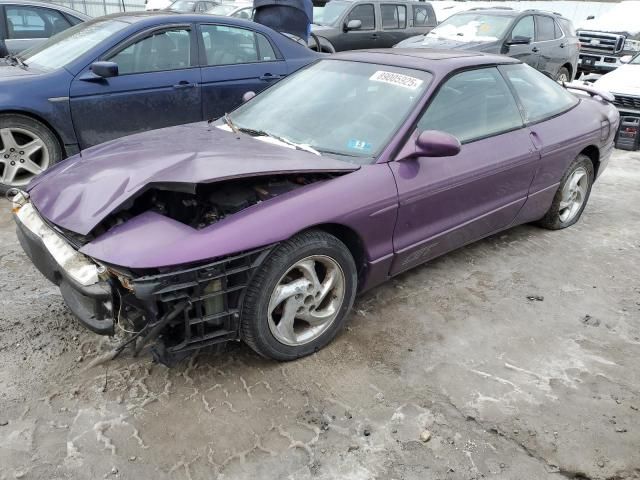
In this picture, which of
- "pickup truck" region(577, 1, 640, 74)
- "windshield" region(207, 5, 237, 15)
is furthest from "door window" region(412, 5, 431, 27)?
"pickup truck" region(577, 1, 640, 74)

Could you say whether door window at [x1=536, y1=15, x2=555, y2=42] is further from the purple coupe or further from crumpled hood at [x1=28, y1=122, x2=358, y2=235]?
crumpled hood at [x1=28, y1=122, x2=358, y2=235]

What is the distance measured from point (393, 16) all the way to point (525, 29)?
3.00 m

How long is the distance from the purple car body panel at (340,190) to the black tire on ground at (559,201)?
0.24 metres

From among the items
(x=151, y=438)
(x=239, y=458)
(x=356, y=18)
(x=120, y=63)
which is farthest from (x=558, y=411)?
(x=356, y=18)

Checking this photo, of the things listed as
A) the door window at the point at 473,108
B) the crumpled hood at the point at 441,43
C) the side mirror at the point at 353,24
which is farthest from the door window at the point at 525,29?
the door window at the point at 473,108

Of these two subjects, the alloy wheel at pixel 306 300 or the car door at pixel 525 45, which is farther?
the car door at pixel 525 45

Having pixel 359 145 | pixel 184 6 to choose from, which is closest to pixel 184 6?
pixel 184 6

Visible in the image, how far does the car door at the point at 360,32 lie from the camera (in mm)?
10289

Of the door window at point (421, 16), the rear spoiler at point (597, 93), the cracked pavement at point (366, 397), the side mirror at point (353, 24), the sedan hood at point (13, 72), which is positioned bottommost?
the cracked pavement at point (366, 397)

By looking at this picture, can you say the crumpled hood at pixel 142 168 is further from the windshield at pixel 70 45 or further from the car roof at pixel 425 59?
the windshield at pixel 70 45

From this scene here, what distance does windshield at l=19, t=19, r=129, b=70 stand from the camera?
4.86 meters

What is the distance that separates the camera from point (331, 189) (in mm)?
2729

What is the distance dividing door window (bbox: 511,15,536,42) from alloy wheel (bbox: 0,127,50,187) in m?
7.26

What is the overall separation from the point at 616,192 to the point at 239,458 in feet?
16.7
